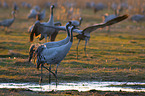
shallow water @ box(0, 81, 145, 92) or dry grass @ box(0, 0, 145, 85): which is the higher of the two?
dry grass @ box(0, 0, 145, 85)

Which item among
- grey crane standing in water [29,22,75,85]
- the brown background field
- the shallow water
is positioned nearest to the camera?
the shallow water

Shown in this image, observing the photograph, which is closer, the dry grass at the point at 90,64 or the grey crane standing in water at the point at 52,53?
the grey crane standing in water at the point at 52,53

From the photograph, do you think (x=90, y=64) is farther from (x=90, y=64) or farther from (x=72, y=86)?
(x=72, y=86)

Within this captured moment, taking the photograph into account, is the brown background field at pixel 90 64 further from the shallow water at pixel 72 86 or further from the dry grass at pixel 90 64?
the shallow water at pixel 72 86

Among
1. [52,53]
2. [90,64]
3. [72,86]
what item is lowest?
[72,86]

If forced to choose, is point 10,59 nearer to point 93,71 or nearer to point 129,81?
point 93,71

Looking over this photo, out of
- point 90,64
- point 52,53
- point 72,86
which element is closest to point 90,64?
point 90,64

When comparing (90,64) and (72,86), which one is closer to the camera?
(72,86)

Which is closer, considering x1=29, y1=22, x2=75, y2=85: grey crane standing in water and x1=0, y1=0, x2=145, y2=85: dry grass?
x1=29, y1=22, x2=75, y2=85: grey crane standing in water

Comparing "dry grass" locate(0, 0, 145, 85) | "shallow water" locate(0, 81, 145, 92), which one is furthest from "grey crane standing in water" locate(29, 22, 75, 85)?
"dry grass" locate(0, 0, 145, 85)

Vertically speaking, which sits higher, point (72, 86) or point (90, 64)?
point (90, 64)

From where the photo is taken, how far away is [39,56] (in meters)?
8.59

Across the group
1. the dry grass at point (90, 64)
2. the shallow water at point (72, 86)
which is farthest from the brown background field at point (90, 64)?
the shallow water at point (72, 86)

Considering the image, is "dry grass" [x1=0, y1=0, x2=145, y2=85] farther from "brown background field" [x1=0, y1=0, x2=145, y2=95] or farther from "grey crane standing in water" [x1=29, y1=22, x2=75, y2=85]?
"grey crane standing in water" [x1=29, y1=22, x2=75, y2=85]
